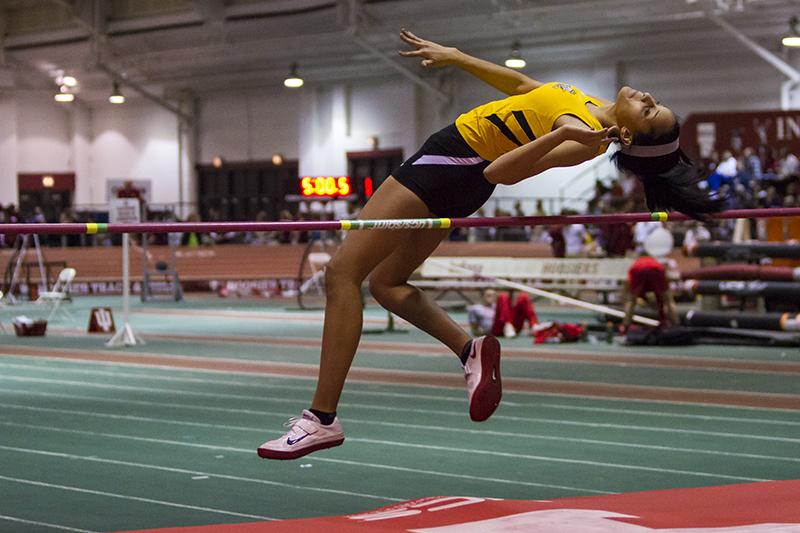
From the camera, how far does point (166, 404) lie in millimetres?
7969

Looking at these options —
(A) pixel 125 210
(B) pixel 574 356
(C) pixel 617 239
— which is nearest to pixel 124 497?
(B) pixel 574 356

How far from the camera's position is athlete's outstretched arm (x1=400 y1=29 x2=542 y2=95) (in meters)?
4.29

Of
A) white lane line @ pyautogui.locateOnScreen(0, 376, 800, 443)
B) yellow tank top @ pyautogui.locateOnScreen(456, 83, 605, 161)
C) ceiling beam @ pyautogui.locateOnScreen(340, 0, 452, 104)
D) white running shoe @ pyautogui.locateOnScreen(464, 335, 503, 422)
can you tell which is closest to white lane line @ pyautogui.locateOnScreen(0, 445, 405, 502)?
white running shoe @ pyautogui.locateOnScreen(464, 335, 503, 422)

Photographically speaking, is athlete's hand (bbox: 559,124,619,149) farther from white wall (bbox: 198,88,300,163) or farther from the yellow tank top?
white wall (bbox: 198,88,300,163)

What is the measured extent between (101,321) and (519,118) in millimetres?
11117

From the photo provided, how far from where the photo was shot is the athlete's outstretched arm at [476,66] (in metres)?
4.29

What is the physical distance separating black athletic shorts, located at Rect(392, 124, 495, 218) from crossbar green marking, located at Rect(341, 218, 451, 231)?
111 millimetres

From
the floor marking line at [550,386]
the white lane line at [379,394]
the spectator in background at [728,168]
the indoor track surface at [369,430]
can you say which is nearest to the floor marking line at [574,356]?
the indoor track surface at [369,430]

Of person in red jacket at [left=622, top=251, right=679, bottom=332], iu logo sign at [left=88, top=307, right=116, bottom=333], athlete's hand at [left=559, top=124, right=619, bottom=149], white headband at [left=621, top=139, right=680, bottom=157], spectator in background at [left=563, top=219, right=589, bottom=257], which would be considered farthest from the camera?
spectator in background at [left=563, top=219, right=589, bottom=257]

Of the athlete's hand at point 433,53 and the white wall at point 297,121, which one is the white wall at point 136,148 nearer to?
the white wall at point 297,121

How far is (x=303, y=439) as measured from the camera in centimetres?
396

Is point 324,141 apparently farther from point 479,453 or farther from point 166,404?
point 479,453

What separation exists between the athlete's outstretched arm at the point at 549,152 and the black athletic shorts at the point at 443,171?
33 cm

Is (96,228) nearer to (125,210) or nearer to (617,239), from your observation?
(125,210)
